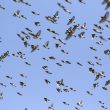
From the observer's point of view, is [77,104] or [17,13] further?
[77,104]

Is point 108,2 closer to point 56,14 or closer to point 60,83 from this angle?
point 56,14

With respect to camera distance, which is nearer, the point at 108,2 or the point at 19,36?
the point at 108,2

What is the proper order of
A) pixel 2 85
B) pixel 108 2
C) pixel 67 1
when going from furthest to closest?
pixel 2 85
pixel 67 1
pixel 108 2

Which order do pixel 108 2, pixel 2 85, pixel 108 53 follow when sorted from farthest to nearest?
pixel 2 85 → pixel 108 53 → pixel 108 2

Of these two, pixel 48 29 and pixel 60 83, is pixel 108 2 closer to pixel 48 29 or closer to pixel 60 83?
pixel 48 29

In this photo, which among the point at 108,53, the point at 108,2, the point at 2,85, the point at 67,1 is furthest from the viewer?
the point at 2,85

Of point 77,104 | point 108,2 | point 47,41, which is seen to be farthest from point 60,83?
point 108,2

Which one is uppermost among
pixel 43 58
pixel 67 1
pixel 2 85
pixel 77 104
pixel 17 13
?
pixel 67 1

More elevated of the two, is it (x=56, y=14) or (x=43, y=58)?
(x=56, y=14)

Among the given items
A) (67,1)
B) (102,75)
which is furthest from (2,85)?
(67,1)
